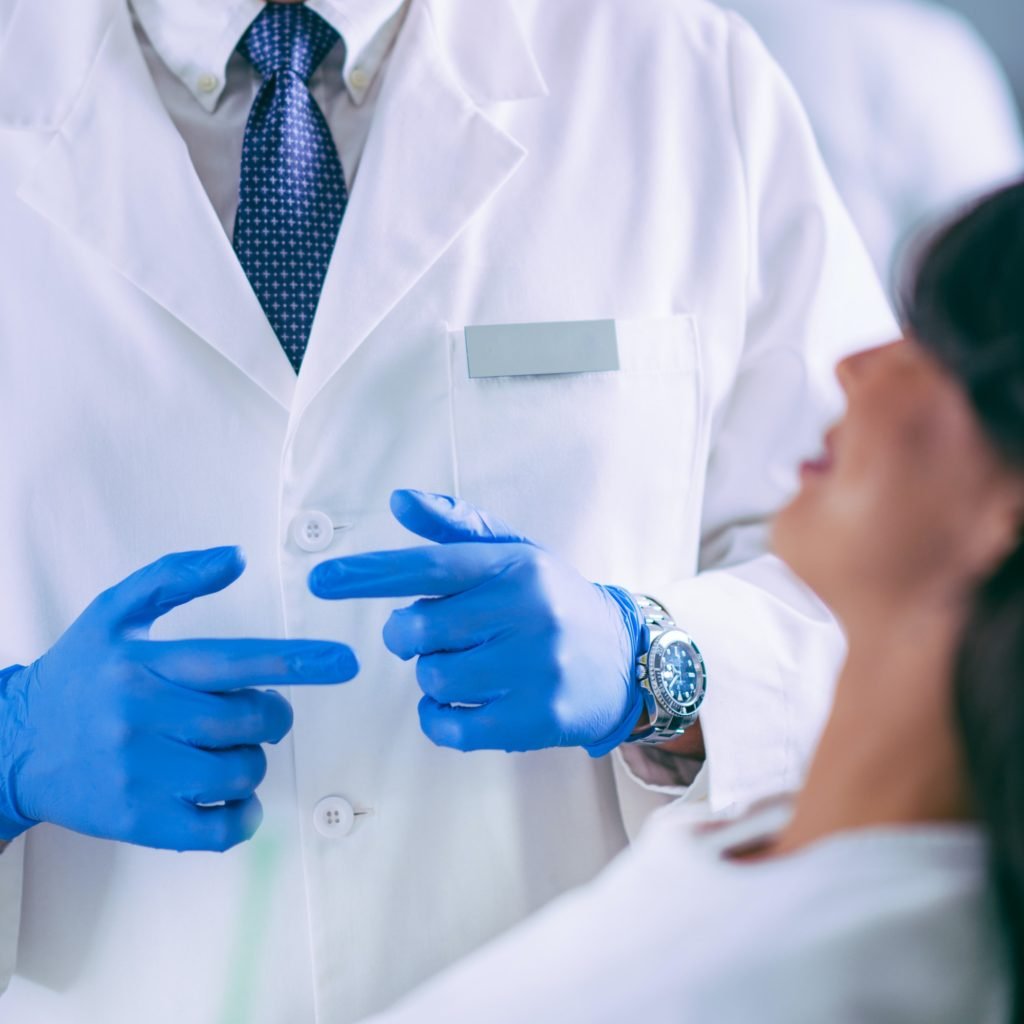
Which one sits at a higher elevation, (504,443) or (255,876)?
(504,443)

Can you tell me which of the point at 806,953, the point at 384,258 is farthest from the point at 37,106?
the point at 806,953

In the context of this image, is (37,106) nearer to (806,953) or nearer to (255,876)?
(255,876)

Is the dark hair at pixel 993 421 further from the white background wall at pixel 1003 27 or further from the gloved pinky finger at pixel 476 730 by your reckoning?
the white background wall at pixel 1003 27

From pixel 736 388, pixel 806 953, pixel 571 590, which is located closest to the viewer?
pixel 806 953

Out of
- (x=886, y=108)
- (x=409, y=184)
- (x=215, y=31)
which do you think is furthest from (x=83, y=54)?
(x=886, y=108)

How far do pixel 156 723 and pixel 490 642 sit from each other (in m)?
0.19

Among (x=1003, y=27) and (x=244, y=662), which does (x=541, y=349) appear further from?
(x=1003, y=27)

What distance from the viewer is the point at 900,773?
0.38 m

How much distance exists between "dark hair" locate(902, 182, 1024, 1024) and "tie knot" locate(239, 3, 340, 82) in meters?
0.52

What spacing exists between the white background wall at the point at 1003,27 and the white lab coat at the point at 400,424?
454 millimetres

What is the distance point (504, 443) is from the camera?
776mm

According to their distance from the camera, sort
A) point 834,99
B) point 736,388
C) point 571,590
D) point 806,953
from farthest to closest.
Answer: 1. point 834,99
2. point 736,388
3. point 571,590
4. point 806,953

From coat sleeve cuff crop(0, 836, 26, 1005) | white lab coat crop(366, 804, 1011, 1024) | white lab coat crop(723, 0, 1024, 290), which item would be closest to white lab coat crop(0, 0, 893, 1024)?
coat sleeve cuff crop(0, 836, 26, 1005)

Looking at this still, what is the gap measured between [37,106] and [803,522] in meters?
0.60
